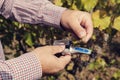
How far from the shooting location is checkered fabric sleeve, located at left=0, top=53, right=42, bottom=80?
4.32 feet

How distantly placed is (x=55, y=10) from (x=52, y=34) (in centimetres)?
87

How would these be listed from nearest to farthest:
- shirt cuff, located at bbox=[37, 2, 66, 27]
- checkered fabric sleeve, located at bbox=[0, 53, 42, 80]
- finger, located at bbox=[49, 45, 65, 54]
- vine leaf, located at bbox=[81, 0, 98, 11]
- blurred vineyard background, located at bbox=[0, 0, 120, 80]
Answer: checkered fabric sleeve, located at bbox=[0, 53, 42, 80], finger, located at bbox=[49, 45, 65, 54], shirt cuff, located at bbox=[37, 2, 66, 27], vine leaf, located at bbox=[81, 0, 98, 11], blurred vineyard background, located at bbox=[0, 0, 120, 80]

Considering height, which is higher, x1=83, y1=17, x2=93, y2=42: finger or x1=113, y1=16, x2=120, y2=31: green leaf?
x1=83, y1=17, x2=93, y2=42: finger

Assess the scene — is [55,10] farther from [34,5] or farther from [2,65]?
[2,65]

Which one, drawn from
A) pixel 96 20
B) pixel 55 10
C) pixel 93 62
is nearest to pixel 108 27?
pixel 96 20

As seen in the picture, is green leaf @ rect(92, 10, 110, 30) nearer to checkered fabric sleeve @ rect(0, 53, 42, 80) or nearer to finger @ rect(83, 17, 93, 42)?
finger @ rect(83, 17, 93, 42)

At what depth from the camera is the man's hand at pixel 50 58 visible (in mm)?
1389

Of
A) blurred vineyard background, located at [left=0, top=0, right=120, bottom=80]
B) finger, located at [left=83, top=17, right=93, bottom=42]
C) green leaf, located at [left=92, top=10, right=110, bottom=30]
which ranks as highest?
finger, located at [left=83, top=17, right=93, bottom=42]

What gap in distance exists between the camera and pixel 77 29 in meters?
1.50

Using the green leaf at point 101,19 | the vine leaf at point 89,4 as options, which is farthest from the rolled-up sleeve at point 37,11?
the green leaf at point 101,19

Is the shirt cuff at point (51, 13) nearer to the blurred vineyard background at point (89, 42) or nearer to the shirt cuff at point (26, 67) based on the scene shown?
the shirt cuff at point (26, 67)

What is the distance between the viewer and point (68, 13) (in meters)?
1.56

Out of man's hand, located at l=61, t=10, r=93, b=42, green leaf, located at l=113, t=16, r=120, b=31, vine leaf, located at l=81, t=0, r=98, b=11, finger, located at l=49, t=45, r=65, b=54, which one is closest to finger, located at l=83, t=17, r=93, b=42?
man's hand, located at l=61, t=10, r=93, b=42

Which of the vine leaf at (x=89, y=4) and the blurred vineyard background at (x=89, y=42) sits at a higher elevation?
the vine leaf at (x=89, y=4)
